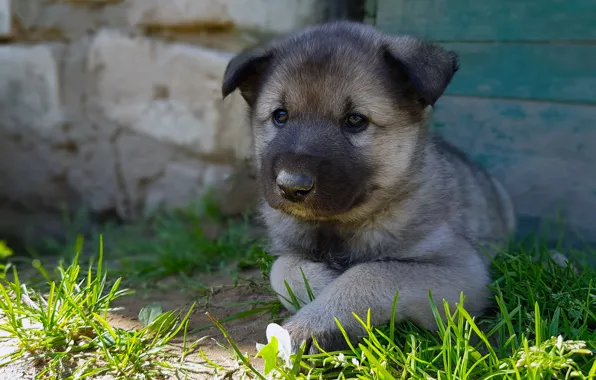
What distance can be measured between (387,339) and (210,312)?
0.88 metres

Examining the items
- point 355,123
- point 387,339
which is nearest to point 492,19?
point 355,123

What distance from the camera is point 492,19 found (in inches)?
143

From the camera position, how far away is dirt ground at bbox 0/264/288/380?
6.78 ft

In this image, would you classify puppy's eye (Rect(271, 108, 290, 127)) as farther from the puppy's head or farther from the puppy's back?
the puppy's back

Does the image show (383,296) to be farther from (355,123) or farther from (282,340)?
(355,123)

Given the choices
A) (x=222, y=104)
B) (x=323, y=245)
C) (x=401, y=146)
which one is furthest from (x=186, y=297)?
(x=222, y=104)

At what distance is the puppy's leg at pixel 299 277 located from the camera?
2.34m

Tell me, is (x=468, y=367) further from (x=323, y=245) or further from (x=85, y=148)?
(x=85, y=148)

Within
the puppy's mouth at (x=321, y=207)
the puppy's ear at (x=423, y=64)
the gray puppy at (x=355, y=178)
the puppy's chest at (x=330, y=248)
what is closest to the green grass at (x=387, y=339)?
the gray puppy at (x=355, y=178)

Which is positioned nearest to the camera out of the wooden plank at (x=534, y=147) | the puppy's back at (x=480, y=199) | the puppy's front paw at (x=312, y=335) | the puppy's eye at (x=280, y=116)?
the puppy's front paw at (x=312, y=335)

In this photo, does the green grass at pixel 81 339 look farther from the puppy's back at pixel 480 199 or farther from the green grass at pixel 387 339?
the puppy's back at pixel 480 199

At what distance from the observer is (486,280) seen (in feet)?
7.98

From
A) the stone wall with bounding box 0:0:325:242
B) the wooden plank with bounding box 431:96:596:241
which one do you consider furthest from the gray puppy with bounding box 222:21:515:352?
the stone wall with bounding box 0:0:325:242

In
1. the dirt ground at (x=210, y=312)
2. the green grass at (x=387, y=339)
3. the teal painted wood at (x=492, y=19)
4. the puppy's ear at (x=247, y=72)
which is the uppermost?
the teal painted wood at (x=492, y=19)
